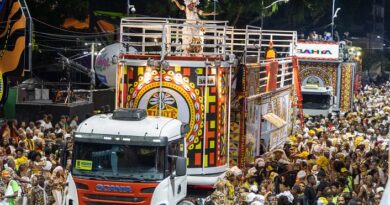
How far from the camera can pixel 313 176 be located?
17000 mm

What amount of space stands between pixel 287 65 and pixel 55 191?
36.0 ft

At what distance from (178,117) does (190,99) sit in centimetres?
39

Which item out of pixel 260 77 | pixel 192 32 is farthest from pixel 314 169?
pixel 192 32

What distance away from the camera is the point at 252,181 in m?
18.1

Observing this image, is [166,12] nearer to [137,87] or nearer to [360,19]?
[137,87]

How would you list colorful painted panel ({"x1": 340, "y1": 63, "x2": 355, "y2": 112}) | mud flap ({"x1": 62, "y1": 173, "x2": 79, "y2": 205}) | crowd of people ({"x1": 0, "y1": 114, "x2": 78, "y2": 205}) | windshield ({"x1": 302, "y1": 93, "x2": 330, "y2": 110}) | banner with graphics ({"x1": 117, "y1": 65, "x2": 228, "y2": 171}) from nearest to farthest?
mud flap ({"x1": 62, "y1": 173, "x2": 79, "y2": 205}) → crowd of people ({"x1": 0, "y1": 114, "x2": 78, "y2": 205}) → banner with graphics ({"x1": 117, "y1": 65, "x2": 228, "y2": 171}) → windshield ({"x1": 302, "y1": 93, "x2": 330, "y2": 110}) → colorful painted panel ({"x1": 340, "y1": 63, "x2": 355, "y2": 112})

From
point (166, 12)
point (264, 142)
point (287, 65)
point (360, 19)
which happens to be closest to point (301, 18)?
point (166, 12)

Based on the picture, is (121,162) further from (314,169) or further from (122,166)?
(314,169)

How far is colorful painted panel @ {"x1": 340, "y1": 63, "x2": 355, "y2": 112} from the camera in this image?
41000 mm

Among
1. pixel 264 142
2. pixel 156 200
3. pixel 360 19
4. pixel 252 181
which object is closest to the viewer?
pixel 156 200

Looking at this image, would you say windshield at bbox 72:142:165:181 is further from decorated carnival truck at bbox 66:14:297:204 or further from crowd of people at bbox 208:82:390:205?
crowd of people at bbox 208:82:390:205

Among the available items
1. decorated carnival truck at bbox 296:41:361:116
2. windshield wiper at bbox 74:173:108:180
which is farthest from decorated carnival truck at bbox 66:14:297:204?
decorated carnival truck at bbox 296:41:361:116

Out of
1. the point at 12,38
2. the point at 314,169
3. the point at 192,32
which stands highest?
the point at 192,32

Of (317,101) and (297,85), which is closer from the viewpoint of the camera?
(297,85)
